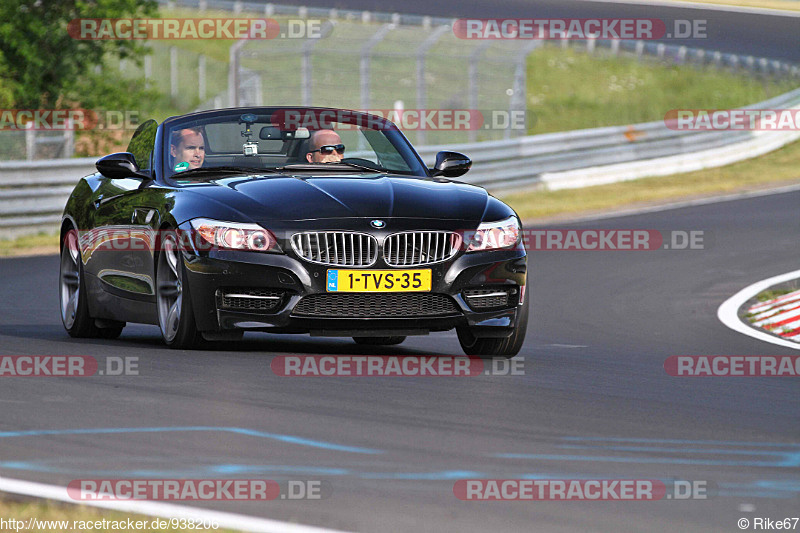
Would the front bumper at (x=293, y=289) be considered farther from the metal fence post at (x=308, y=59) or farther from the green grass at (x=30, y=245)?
the metal fence post at (x=308, y=59)

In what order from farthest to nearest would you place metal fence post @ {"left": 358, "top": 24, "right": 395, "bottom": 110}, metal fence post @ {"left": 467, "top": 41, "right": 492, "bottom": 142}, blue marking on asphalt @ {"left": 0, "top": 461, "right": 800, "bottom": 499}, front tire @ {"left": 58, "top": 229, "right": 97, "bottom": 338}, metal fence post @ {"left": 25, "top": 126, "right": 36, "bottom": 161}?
1. metal fence post @ {"left": 467, "top": 41, "right": 492, "bottom": 142}
2. metal fence post @ {"left": 358, "top": 24, "right": 395, "bottom": 110}
3. metal fence post @ {"left": 25, "top": 126, "right": 36, "bottom": 161}
4. front tire @ {"left": 58, "top": 229, "right": 97, "bottom": 338}
5. blue marking on asphalt @ {"left": 0, "top": 461, "right": 800, "bottom": 499}

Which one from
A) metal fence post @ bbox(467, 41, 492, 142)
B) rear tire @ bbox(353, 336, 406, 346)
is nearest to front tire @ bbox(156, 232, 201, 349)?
rear tire @ bbox(353, 336, 406, 346)

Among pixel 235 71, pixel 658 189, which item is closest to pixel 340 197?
pixel 235 71

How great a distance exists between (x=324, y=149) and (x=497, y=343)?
1.66 m

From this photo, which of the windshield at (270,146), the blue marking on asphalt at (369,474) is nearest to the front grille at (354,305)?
the windshield at (270,146)

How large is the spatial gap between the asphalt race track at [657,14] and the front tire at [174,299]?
1436 inches

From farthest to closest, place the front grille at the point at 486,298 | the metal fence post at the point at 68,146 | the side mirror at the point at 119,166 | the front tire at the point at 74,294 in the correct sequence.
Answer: the metal fence post at the point at 68,146
the front tire at the point at 74,294
the side mirror at the point at 119,166
the front grille at the point at 486,298

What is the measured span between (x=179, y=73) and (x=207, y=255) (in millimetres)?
33144

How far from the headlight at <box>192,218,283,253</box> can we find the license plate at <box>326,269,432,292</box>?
1.11 feet

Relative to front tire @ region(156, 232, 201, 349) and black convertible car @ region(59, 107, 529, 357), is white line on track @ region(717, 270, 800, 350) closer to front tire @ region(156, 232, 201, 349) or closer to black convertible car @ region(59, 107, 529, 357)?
black convertible car @ region(59, 107, 529, 357)

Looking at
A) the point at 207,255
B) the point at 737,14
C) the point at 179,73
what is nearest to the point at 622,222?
the point at 207,255

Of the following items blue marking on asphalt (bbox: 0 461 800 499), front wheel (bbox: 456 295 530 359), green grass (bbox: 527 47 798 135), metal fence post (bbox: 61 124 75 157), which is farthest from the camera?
green grass (bbox: 527 47 798 135)

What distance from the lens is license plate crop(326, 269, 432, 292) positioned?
27.7 ft

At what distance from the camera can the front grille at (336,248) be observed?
8.48m
